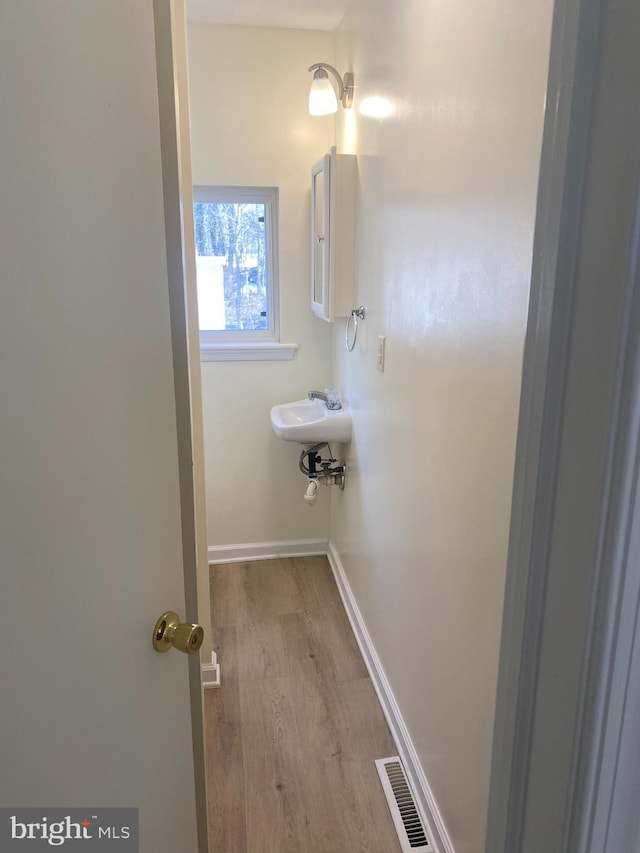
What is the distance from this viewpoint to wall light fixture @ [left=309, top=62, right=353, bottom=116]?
2.44 m

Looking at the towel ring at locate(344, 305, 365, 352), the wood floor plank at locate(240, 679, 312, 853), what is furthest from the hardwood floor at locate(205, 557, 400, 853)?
the towel ring at locate(344, 305, 365, 352)

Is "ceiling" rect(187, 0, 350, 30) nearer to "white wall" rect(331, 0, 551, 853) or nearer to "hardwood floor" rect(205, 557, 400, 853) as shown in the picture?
"white wall" rect(331, 0, 551, 853)

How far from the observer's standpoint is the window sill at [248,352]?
2.96 metres

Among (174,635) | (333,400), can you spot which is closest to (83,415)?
(174,635)

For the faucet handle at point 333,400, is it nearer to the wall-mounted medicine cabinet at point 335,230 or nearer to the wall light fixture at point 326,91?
the wall-mounted medicine cabinet at point 335,230

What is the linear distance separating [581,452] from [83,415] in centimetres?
48

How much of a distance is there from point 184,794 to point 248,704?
1285 millimetres

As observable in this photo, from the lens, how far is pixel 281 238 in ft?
9.58

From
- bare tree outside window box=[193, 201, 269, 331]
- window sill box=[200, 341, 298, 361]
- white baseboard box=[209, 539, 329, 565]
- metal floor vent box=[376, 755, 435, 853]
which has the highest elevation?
bare tree outside window box=[193, 201, 269, 331]

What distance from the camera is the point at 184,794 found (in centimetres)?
95

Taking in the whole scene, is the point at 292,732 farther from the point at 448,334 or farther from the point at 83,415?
the point at 83,415

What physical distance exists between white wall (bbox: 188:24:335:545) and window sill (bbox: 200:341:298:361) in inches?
1.5

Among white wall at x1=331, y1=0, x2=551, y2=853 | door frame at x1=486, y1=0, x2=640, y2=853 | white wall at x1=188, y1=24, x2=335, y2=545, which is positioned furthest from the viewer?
white wall at x1=188, y1=24, x2=335, y2=545

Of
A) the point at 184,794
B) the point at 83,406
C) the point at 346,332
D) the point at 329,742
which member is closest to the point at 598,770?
the point at 83,406
